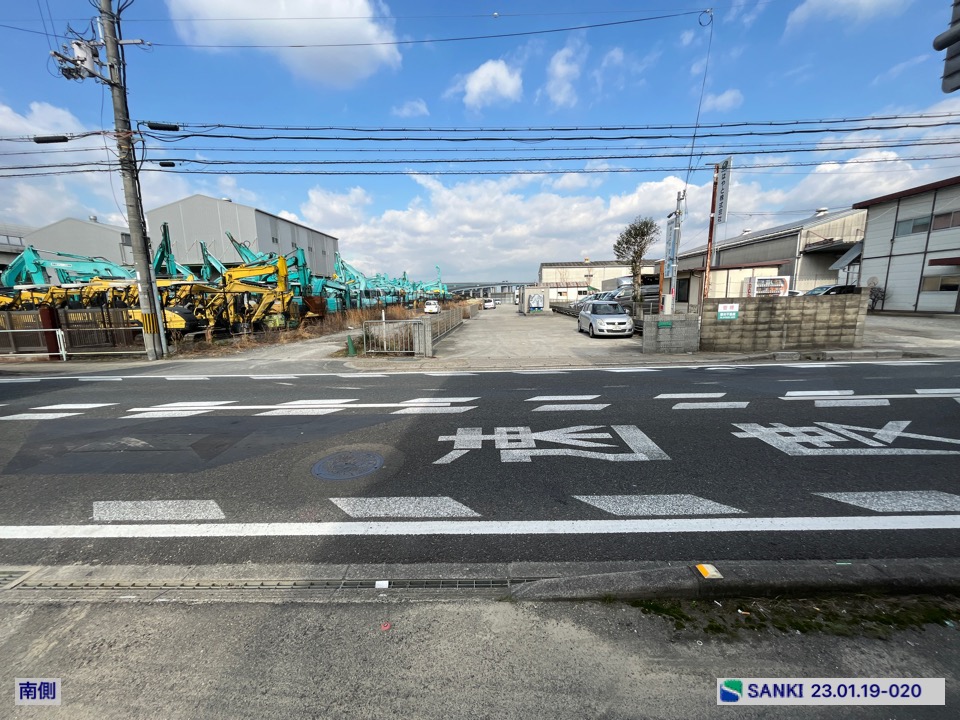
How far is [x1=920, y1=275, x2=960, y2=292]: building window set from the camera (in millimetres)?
19781

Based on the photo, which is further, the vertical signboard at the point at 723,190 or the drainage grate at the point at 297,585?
the vertical signboard at the point at 723,190

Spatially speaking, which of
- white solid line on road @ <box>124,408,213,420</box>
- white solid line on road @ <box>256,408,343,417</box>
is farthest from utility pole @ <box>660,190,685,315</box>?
white solid line on road @ <box>124,408,213,420</box>

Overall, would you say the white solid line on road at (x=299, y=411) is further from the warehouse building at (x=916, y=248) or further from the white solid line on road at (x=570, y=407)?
the warehouse building at (x=916, y=248)

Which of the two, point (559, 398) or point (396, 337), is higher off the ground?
point (396, 337)

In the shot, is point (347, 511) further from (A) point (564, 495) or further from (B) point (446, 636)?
(A) point (564, 495)

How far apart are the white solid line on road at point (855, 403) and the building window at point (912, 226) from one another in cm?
2488

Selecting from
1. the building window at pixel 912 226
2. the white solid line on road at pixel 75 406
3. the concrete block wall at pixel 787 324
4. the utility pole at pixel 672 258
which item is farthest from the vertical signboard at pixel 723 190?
the building window at pixel 912 226

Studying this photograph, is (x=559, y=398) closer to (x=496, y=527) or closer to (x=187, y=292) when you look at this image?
(x=496, y=527)

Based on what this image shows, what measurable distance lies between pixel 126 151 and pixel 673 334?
18.1m

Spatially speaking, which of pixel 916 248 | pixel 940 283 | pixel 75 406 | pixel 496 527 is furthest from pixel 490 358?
pixel 916 248

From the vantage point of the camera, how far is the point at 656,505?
3.31 m

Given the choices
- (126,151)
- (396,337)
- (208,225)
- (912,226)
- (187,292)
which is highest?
(208,225)

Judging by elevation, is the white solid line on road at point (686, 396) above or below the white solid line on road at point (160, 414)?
above

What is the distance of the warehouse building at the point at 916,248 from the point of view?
65.5 ft
